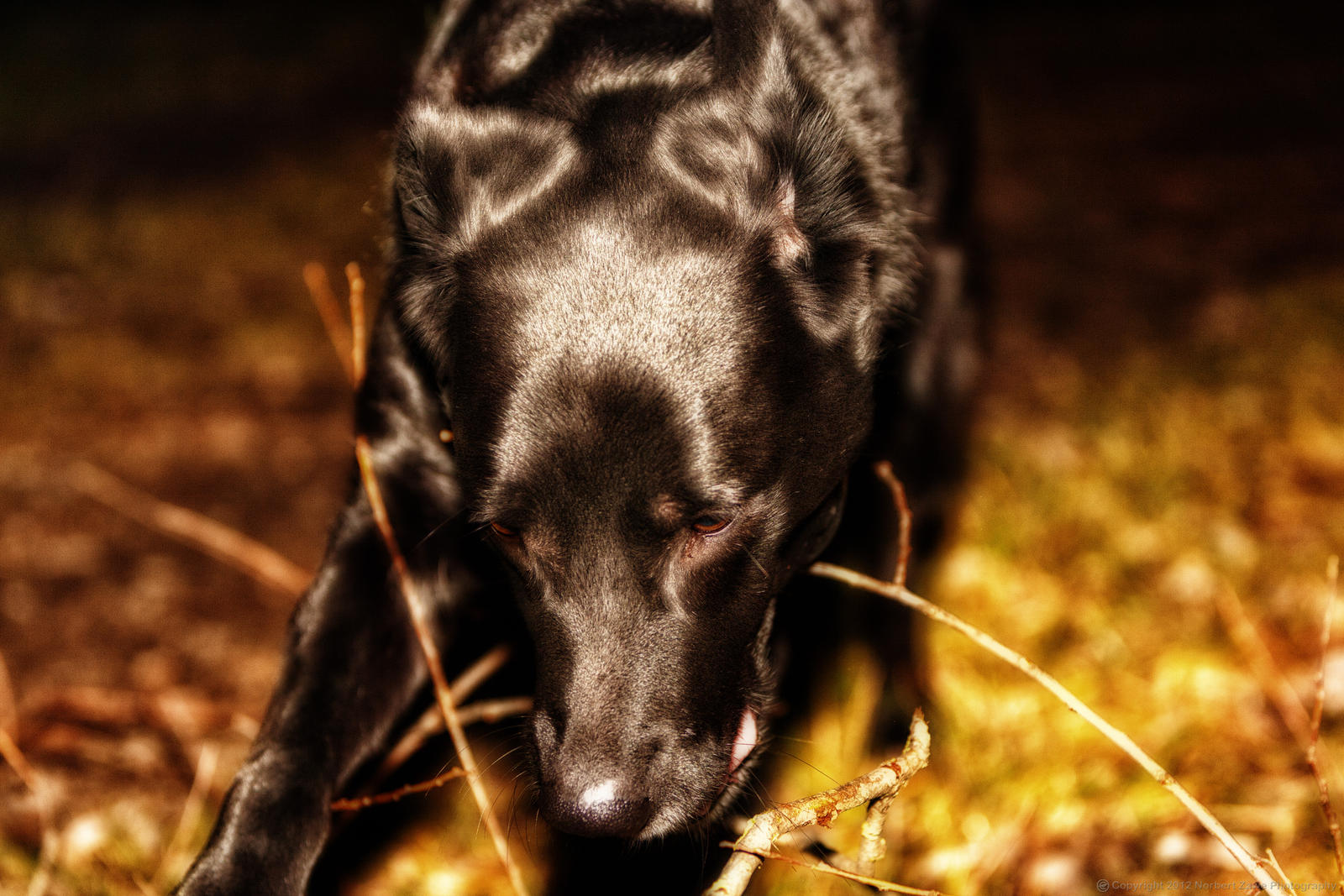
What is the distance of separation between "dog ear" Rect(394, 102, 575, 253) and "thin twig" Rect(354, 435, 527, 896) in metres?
0.49

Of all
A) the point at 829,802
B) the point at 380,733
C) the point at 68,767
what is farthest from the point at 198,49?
the point at 829,802

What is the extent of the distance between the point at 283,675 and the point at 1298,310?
15.8 ft

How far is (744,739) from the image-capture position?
2.17m

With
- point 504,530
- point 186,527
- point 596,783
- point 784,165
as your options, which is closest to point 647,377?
point 504,530

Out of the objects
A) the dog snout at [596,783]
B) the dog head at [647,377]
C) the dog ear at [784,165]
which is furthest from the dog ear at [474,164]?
the dog snout at [596,783]

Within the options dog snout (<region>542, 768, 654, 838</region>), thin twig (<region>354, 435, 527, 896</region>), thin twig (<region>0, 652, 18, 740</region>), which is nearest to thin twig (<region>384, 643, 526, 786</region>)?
thin twig (<region>354, 435, 527, 896</region>)

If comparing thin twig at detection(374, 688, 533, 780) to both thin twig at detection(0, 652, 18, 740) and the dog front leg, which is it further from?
thin twig at detection(0, 652, 18, 740)

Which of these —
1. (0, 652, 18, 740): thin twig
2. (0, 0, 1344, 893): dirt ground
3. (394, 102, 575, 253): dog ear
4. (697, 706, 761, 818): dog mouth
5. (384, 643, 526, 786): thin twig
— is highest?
(394, 102, 575, 253): dog ear

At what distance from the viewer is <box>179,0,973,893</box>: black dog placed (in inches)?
75.4

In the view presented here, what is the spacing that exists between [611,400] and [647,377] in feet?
0.23

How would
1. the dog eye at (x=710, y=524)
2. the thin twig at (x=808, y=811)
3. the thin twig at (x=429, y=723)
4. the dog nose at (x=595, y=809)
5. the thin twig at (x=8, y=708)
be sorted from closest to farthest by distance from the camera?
the thin twig at (x=808, y=811), the dog nose at (x=595, y=809), the dog eye at (x=710, y=524), the thin twig at (x=429, y=723), the thin twig at (x=8, y=708)

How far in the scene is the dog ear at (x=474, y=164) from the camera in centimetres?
210

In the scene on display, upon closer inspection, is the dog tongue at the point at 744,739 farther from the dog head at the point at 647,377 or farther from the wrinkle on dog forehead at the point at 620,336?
the wrinkle on dog forehead at the point at 620,336

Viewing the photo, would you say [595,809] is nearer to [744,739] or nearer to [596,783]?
[596,783]
